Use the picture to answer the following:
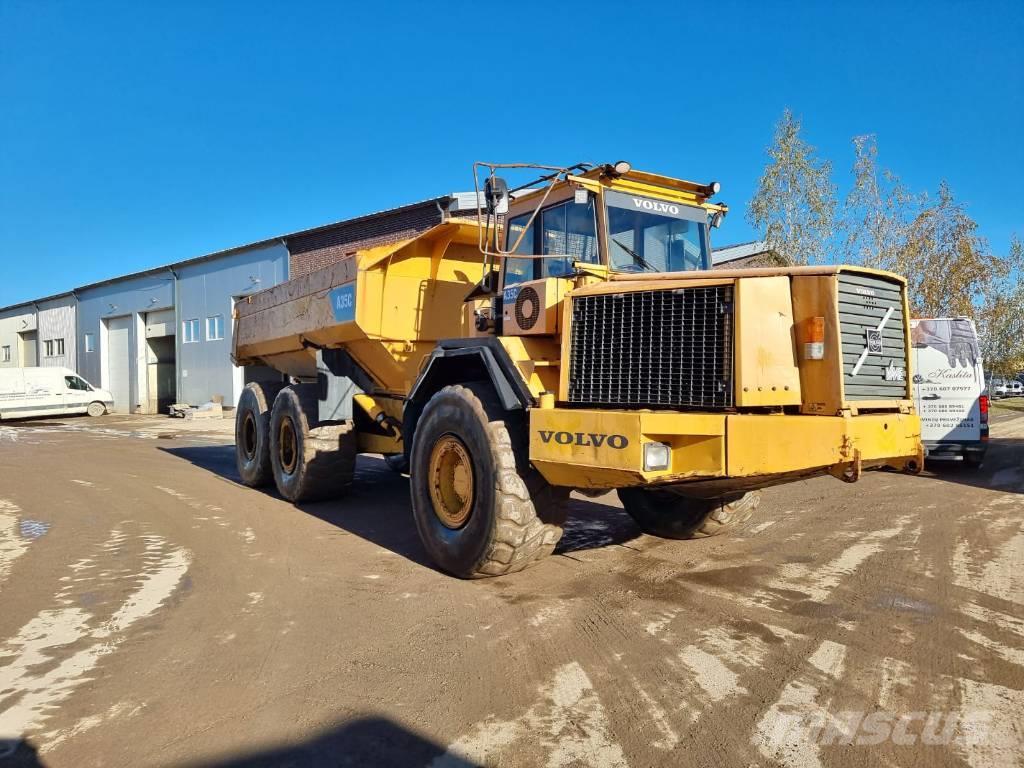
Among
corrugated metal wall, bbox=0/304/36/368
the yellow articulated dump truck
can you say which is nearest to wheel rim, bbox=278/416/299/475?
the yellow articulated dump truck

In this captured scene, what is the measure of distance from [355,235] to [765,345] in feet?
67.7

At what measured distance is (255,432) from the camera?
398 inches

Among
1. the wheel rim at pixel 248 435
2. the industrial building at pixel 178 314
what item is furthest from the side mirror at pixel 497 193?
the industrial building at pixel 178 314

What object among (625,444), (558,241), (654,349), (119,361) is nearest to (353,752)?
(625,444)

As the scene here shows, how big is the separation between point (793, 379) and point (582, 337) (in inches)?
53.8

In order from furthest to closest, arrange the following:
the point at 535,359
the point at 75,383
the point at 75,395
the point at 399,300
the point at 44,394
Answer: the point at 75,383, the point at 75,395, the point at 44,394, the point at 399,300, the point at 535,359

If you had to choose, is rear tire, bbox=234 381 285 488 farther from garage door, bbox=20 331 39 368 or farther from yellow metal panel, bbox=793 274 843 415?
garage door, bbox=20 331 39 368

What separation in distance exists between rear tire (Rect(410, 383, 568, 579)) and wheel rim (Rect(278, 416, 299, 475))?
3.67 meters

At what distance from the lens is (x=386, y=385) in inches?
327

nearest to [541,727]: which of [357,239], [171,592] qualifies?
[171,592]

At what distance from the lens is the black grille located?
4508 mm

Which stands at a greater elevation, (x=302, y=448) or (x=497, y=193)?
(x=497, y=193)

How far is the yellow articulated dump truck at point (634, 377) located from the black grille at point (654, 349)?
0.01m

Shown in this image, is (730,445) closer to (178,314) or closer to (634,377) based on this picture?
(634,377)
